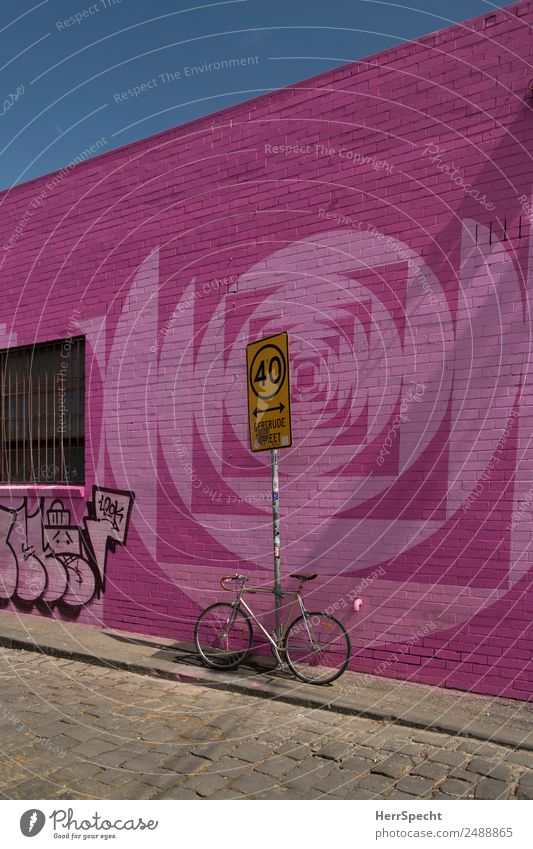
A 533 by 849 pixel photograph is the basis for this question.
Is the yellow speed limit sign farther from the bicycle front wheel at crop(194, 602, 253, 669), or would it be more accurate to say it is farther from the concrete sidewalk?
the concrete sidewalk

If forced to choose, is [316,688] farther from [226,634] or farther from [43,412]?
[43,412]

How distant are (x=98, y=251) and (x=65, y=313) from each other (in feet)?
3.16

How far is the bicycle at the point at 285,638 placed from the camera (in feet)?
21.7

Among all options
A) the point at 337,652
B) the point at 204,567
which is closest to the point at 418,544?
the point at 337,652

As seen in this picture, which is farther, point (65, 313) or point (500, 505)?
point (65, 313)

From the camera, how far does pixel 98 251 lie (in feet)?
29.2

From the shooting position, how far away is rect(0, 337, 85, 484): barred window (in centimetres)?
923

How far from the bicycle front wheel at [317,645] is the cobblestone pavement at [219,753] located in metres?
0.66

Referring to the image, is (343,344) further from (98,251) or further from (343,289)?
(98,251)

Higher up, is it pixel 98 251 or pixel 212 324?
pixel 98 251

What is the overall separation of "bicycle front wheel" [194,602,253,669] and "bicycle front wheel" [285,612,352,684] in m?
0.54

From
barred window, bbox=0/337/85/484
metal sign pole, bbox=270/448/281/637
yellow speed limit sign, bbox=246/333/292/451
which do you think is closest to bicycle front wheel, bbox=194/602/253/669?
metal sign pole, bbox=270/448/281/637

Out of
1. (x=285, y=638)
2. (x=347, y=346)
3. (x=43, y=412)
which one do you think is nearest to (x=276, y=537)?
(x=285, y=638)

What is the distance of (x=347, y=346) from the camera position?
684 cm
